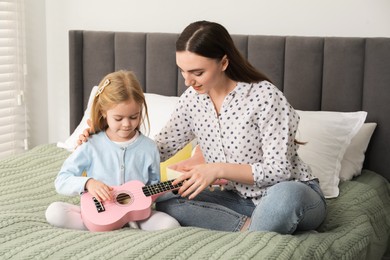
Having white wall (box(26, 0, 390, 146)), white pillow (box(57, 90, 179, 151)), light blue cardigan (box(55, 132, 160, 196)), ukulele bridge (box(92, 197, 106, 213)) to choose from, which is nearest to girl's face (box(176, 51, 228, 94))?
light blue cardigan (box(55, 132, 160, 196))

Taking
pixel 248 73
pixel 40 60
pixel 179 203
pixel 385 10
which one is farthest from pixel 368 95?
pixel 40 60

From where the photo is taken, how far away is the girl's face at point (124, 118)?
2.14 meters

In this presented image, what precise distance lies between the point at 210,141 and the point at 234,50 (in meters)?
0.32

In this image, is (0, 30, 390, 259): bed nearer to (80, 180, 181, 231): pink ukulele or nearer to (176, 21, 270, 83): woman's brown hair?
(80, 180, 181, 231): pink ukulele

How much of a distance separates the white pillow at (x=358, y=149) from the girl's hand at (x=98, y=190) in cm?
119

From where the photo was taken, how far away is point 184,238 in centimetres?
189

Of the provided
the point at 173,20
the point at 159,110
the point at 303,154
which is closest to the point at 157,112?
the point at 159,110

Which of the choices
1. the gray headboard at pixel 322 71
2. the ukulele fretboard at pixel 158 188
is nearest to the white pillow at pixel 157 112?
the gray headboard at pixel 322 71

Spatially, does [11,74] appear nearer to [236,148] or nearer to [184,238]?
[236,148]

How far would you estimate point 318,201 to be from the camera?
2.12 meters

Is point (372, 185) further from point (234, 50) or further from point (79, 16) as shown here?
point (79, 16)

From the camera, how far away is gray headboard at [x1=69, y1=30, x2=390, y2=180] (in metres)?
2.93

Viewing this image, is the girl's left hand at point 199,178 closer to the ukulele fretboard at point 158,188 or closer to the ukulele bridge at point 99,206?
the ukulele fretboard at point 158,188

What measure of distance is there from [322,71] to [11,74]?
1719 mm
